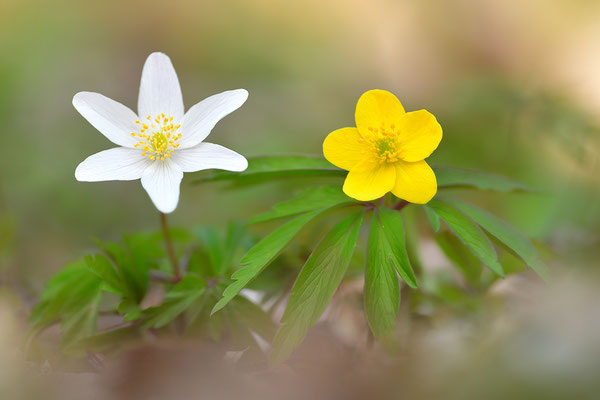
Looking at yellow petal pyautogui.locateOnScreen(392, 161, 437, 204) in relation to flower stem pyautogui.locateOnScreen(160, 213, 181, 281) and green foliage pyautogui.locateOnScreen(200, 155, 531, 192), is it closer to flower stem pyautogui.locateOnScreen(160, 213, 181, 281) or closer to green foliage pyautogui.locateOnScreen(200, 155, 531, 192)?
green foliage pyautogui.locateOnScreen(200, 155, 531, 192)

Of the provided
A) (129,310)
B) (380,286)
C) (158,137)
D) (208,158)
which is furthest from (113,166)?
(380,286)

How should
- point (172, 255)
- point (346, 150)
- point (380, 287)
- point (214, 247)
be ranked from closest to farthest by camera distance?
point (380, 287) < point (346, 150) < point (172, 255) < point (214, 247)

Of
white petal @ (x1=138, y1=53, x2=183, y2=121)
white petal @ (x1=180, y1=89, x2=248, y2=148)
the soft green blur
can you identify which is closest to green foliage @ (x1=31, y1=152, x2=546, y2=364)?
white petal @ (x1=180, y1=89, x2=248, y2=148)

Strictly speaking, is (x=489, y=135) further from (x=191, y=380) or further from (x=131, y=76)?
(x=131, y=76)

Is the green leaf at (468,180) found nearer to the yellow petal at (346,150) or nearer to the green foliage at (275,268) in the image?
the green foliage at (275,268)

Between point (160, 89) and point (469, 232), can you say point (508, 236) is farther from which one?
point (160, 89)
